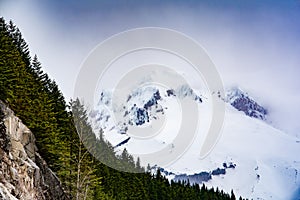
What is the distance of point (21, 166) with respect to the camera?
28359 millimetres

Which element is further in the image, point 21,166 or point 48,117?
point 48,117

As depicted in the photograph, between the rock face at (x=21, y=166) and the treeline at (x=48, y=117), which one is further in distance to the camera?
the treeline at (x=48, y=117)

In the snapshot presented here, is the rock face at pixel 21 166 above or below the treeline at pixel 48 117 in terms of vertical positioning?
below

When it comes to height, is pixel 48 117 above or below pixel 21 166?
above

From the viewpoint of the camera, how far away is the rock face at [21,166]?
2536cm

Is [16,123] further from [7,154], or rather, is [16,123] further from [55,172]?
[55,172]

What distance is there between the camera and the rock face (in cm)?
2536

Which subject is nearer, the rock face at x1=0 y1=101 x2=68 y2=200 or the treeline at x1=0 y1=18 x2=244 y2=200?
the rock face at x1=0 y1=101 x2=68 y2=200

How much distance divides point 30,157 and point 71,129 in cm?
1453

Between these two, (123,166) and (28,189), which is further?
(123,166)

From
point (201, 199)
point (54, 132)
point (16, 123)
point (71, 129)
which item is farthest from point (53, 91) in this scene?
point (201, 199)

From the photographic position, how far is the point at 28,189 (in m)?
28.7

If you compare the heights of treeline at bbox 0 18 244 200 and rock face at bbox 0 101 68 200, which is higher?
treeline at bbox 0 18 244 200

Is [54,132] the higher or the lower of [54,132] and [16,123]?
the higher
